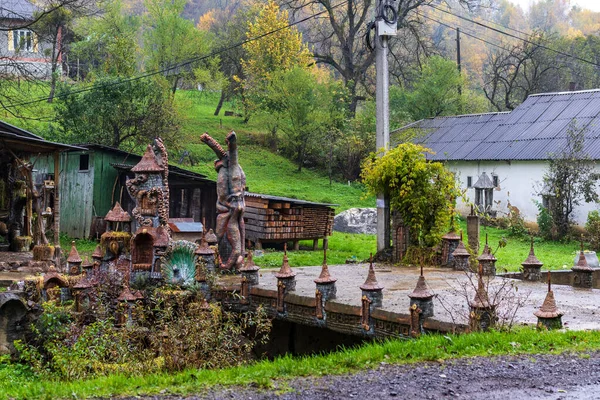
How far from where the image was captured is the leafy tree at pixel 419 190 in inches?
692

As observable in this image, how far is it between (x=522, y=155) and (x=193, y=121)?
22380 mm

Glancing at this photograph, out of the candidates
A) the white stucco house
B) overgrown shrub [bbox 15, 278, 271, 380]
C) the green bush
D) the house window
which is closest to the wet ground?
overgrown shrub [bbox 15, 278, 271, 380]

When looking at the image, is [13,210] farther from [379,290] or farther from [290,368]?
[290,368]

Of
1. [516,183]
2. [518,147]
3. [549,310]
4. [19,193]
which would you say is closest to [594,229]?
[516,183]

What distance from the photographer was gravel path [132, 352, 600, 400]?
7.37 meters

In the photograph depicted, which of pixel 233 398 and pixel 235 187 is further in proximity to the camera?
pixel 235 187

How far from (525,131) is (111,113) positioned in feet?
56.0

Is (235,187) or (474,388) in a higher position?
(235,187)

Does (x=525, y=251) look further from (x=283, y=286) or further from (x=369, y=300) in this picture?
(x=369, y=300)

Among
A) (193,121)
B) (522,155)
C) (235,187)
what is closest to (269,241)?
(235,187)

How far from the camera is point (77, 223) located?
25484 mm

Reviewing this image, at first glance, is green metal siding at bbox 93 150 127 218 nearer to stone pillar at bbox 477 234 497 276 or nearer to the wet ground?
the wet ground

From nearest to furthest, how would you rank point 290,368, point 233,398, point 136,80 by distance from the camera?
point 233,398 → point 290,368 → point 136,80

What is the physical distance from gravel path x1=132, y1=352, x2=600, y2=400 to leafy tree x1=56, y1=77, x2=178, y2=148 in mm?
22946
